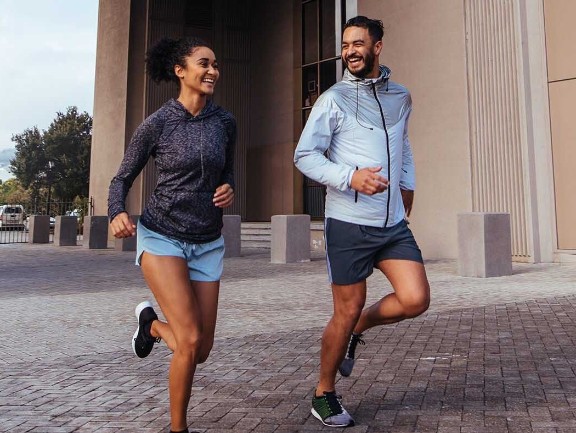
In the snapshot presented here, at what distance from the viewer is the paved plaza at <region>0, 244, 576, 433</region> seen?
3.17 m

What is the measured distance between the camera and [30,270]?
1327 centimetres

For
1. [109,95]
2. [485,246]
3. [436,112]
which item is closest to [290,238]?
[485,246]

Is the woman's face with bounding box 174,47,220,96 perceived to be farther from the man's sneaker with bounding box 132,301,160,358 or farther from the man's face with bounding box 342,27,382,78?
the man's sneaker with bounding box 132,301,160,358

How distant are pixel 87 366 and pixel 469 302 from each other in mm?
5334

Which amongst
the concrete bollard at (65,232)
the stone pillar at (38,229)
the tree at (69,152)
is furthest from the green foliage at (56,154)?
the concrete bollard at (65,232)

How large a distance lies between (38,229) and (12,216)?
1586cm

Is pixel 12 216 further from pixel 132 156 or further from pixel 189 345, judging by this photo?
pixel 189 345

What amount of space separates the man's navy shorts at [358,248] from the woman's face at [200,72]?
0.96 meters

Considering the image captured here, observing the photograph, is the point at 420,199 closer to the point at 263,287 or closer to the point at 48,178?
the point at 263,287

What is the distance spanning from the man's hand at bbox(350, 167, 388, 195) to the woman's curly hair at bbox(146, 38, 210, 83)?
41.4 inches

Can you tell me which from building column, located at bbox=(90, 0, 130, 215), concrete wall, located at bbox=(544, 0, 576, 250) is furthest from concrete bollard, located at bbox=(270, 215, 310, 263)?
building column, located at bbox=(90, 0, 130, 215)

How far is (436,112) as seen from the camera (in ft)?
53.1

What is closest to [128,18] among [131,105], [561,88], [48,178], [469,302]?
[131,105]

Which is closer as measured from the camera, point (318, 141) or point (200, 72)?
point (200, 72)
